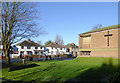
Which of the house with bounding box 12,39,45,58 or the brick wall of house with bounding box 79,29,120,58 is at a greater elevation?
the brick wall of house with bounding box 79,29,120,58

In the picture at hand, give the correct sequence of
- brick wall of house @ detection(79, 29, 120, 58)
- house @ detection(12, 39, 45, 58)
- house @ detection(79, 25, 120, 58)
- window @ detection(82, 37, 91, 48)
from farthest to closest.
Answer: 1. house @ detection(12, 39, 45, 58)
2. window @ detection(82, 37, 91, 48)
3. house @ detection(79, 25, 120, 58)
4. brick wall of house @ detection(79, 29, 120, 58)

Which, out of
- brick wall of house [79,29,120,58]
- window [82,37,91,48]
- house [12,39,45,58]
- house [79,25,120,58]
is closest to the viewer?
brick wall of house [79,29,120,58]

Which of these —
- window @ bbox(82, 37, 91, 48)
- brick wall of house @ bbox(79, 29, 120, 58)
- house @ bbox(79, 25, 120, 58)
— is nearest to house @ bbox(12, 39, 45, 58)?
window @ bbox(82, 37, 91, 48)

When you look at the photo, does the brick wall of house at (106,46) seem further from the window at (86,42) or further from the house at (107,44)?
the window at (86,42)

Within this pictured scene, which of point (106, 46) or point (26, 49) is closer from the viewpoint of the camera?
point (106, 46)

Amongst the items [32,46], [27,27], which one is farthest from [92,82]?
[32,46]

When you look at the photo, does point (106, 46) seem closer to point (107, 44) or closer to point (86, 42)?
point (107, 44)

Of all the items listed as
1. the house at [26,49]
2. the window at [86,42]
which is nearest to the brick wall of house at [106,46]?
the window at [86,42]

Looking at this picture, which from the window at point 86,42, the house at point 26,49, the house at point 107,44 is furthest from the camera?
the house at point 26,49

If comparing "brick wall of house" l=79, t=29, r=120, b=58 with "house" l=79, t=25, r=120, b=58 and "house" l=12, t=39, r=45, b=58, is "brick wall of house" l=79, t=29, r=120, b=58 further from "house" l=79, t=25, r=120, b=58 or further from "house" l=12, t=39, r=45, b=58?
"house" l=12, t=39, r=45, b=58

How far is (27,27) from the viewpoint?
18.7 metres

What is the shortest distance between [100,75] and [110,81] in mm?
1500

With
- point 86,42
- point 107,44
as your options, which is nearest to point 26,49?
point 86,42

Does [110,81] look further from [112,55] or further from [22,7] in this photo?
[22,7]
